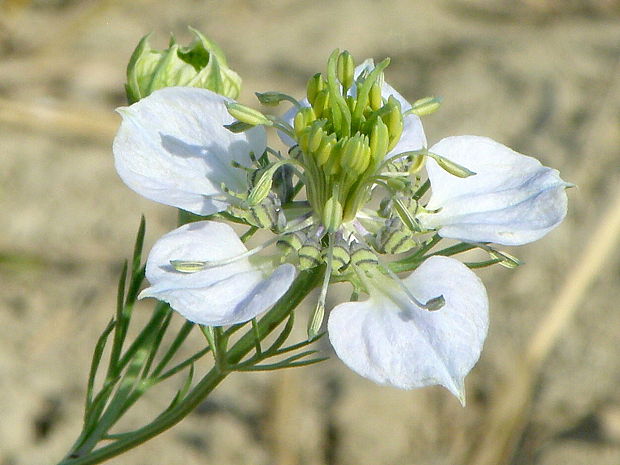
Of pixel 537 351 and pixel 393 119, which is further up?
pixel 393 119

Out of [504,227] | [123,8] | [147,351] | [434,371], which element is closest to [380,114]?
[504,227]

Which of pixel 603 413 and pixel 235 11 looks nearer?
pixel 603 413

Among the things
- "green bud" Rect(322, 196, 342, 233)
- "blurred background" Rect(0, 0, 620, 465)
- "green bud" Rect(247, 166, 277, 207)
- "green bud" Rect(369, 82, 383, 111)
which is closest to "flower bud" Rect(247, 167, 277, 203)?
"green bud" Rect(247, 166, 277, 207)

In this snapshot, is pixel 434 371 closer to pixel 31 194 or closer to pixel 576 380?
pixel 576 380

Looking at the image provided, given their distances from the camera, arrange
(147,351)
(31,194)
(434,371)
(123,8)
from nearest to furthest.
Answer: (434,371), (147,351), (31,194), (123,8)

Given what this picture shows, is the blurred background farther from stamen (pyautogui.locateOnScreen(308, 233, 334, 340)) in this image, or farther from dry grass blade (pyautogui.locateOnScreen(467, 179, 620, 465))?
stamen (pyautogui.locateOnScreen(308, 233, 334, 340))

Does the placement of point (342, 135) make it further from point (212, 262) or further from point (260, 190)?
point (212, 262)

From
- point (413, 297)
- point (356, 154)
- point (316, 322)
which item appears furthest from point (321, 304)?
point (356, 154)

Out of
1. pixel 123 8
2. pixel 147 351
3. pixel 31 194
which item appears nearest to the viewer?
pixel 147 351
